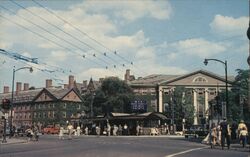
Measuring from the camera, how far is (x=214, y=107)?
39438 mm

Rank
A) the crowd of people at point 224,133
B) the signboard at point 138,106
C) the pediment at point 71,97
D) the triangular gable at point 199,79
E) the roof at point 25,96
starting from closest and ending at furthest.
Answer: the crowd of people at point 224,133, the signboard at point 138,106, the triangular gable at point 199,79, the pediment at point 71,97, the roof at point 25,96

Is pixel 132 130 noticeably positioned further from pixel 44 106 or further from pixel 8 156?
pixel 44 106

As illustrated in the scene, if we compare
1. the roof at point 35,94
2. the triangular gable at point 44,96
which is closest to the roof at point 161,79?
the roof at point 35,94

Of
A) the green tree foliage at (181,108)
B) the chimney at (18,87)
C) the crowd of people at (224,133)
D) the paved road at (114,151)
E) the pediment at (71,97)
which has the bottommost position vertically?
the paved road at (114,151)

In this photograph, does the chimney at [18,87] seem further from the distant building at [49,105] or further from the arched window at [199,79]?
the arched window at [199,79]

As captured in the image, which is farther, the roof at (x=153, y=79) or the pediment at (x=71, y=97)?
the pediment at (x=71, y=97)

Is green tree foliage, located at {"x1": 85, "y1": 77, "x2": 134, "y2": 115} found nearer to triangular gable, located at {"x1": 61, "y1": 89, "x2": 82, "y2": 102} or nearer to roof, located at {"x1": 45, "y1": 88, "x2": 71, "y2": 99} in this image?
triangular gable, located at {"x1": 61, "y1": 89, "x2": 82, "y2": 102}

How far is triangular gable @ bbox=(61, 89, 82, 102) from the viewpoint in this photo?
391ft

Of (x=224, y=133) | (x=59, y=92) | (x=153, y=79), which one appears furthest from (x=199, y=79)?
(x=224, y=133)

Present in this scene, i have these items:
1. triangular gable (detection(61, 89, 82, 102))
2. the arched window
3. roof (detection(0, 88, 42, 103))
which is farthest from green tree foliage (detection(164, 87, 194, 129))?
roof (detection(0, 88, 42, 103))

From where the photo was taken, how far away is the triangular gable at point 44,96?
395ft

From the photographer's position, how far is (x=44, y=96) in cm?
12306

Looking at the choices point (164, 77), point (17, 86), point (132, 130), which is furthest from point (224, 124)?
point (17, 86)

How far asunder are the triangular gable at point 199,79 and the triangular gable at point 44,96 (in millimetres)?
30694
